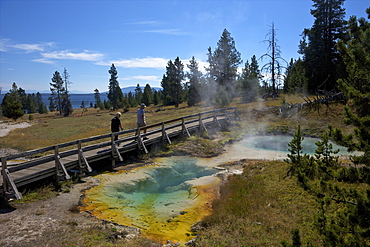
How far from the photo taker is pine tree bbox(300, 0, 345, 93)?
3625 cm

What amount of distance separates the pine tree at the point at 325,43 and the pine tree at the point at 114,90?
5580 centimetres

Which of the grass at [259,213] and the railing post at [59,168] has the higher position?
the railing post at [59,168]

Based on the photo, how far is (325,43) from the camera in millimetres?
37531

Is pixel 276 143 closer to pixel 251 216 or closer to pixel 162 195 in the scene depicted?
pixel 162 195

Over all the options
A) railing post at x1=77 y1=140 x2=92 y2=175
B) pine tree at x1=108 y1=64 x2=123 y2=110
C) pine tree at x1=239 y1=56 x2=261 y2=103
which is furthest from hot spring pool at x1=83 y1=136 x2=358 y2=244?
pine tree at x1=108 y1=64 x2=123 y2=110

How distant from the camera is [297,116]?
2894 cm

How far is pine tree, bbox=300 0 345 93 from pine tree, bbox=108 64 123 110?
55795 millimetres

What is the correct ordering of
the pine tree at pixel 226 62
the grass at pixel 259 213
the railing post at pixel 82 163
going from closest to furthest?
the grass at pixel 259 213 < the railing post at pixel 82 163 < the pine tree at pixel 226 62

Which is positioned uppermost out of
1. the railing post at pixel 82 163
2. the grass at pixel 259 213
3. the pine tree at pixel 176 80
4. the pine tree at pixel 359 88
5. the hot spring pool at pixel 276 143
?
the pine tree at pixel 176 80

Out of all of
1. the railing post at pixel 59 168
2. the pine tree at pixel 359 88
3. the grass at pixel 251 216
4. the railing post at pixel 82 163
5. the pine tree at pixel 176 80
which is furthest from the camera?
the pine tree at pixel 176 80

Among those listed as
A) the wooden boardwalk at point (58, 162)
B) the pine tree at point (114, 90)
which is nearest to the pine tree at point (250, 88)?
the wooden boardwalk at point (58, 162)

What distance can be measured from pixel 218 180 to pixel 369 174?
819cm

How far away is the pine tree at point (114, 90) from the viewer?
3019 inches

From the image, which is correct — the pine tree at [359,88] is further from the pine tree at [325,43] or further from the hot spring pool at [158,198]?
the pine tree at [325,43]
